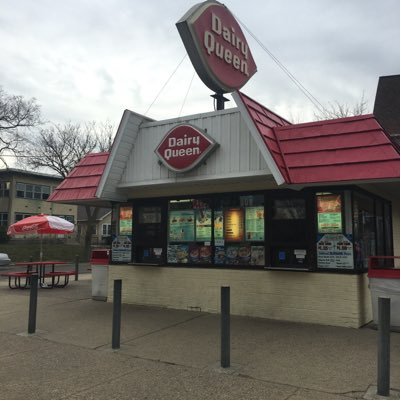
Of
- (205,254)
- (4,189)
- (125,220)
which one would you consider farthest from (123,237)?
(4,189)

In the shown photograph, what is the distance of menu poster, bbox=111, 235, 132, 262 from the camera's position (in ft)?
34.3

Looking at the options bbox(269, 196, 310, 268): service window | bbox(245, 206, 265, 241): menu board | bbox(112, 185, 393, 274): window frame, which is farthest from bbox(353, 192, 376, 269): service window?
bbox(245, 206, 265, 241): menu board

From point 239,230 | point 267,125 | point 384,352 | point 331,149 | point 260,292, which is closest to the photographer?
point 384,352

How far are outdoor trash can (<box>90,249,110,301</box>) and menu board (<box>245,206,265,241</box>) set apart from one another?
4.15 metres

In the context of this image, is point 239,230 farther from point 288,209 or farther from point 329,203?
point 329,203

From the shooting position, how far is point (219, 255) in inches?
364

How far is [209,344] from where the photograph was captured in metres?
6.71

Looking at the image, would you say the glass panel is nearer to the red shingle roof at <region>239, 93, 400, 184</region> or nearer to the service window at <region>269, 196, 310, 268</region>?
the service window at <region>269, 196, 310, 268</region>

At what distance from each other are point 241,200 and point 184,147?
5.22 feet

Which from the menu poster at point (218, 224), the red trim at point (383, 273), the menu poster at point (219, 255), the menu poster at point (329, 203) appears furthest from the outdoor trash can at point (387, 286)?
the menu poster at point (218, 224)

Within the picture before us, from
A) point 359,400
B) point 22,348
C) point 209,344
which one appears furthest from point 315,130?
point 22,348

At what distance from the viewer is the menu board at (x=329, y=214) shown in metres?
8.12

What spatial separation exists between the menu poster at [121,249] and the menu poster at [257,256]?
10.1 ft

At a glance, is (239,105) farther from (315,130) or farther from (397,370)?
(397,370)
